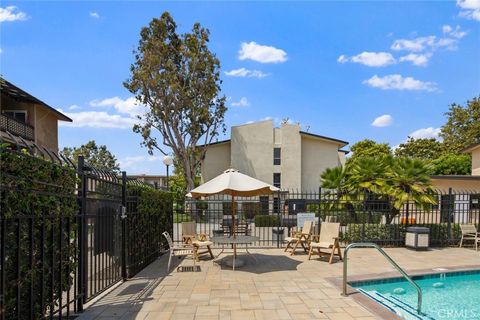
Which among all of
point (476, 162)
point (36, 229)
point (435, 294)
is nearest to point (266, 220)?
point (435, 294)

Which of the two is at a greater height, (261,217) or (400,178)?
(400,178)

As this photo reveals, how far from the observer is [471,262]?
1001 centimetres

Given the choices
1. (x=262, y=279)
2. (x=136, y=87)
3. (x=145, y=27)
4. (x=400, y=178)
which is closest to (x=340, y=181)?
(x=400, y=178)

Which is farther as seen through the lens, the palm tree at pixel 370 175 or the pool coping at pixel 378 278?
the palm tree at pixel 370 175

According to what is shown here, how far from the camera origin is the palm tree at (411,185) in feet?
39.9

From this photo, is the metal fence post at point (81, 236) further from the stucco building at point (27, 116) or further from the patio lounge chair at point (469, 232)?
the stucco building at point (27, 116)

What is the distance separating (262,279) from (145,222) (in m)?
3.24

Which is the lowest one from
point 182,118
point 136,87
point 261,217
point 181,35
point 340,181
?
point 261,217

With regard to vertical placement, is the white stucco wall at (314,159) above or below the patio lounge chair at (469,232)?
above

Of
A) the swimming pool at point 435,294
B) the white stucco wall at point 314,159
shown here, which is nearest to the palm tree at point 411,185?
the swimming pool at point 435,294

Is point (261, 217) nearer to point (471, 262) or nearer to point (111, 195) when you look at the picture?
point (471, 262)

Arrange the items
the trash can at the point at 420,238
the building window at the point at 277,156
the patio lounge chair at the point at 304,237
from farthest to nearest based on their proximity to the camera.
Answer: the building window at the point at 277,156 → the trash can at the point at 420,238 → the patio lounge chair at the point at 304,237

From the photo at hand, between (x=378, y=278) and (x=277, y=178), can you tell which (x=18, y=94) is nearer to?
(x=277, y=178)

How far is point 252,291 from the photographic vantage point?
6637 millimetres
